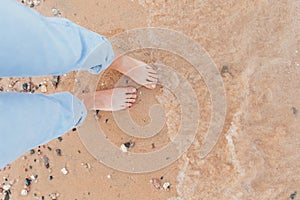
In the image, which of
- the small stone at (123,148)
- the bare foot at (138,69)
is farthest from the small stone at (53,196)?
the bare foot at (138,69)

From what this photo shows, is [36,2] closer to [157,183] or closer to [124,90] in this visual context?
[124,90]

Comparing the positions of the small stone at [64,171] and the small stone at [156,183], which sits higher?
the small stone at [156,183]

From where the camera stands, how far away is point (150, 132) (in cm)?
167

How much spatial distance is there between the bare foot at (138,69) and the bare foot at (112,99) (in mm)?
65

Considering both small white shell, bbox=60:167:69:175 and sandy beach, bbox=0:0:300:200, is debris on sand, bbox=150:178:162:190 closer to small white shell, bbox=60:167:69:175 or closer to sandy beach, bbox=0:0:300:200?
sandy beach, bbox=0:0:300:200

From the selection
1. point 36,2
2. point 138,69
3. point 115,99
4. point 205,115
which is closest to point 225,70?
point 205,115

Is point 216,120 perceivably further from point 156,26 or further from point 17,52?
point 17,52

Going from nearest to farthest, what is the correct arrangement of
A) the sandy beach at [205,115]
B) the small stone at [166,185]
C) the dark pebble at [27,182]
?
the sandy beach at [205,115]
the small stone at [166,185]
the dark pebble at [27,182]

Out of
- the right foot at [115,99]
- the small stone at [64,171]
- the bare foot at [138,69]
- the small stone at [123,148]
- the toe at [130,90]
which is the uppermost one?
the bare foot at [138,69]

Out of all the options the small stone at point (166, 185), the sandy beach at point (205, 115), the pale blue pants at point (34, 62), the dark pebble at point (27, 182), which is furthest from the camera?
the dark pebble at point (27, 182)

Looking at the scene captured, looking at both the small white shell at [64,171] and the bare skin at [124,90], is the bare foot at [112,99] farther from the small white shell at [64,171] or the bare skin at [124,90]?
the small white shell at [64,171]

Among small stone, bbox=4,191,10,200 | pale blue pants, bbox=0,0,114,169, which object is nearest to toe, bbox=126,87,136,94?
pale blue pants, bbox=0,0,114,169

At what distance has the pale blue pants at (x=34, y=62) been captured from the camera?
1.10 metres

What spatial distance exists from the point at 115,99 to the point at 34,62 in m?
0.56
